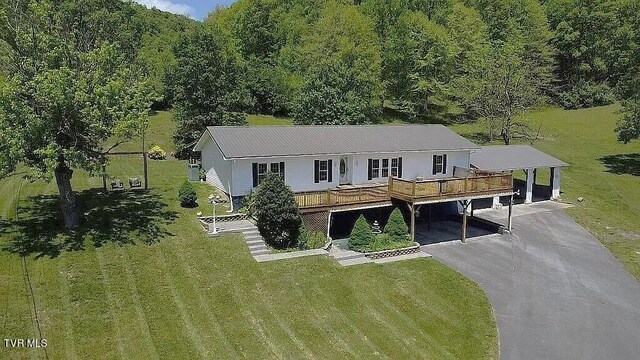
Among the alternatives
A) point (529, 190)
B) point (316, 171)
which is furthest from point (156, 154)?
point (529, 190)

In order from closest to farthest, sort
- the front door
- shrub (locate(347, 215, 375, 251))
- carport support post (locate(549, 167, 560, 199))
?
1. shrub (locate(347, 215, 375, 251))
2. the front door
3. carport support post (locate(549, 167, 560, 199))

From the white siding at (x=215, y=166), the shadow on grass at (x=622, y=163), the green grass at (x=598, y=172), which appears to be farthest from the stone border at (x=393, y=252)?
the shadow on grass at (x=622, y=163)

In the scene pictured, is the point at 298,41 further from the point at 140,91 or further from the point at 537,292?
the point at 537,292

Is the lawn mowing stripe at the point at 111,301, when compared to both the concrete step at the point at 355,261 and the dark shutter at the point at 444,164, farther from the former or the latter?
the dark shutter at the point at 444,164

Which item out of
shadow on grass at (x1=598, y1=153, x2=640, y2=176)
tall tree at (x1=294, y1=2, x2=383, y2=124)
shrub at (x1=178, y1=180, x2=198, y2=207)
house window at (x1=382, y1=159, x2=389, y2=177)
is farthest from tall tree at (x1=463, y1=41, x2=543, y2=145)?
shrub at (x1=178, y1=180, x2=198, y2=207)

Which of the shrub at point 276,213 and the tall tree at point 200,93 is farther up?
the tall tree at point 200,93

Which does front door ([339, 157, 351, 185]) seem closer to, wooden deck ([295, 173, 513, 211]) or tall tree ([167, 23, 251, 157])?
wooden deck ([295, 173, 513, 211])
